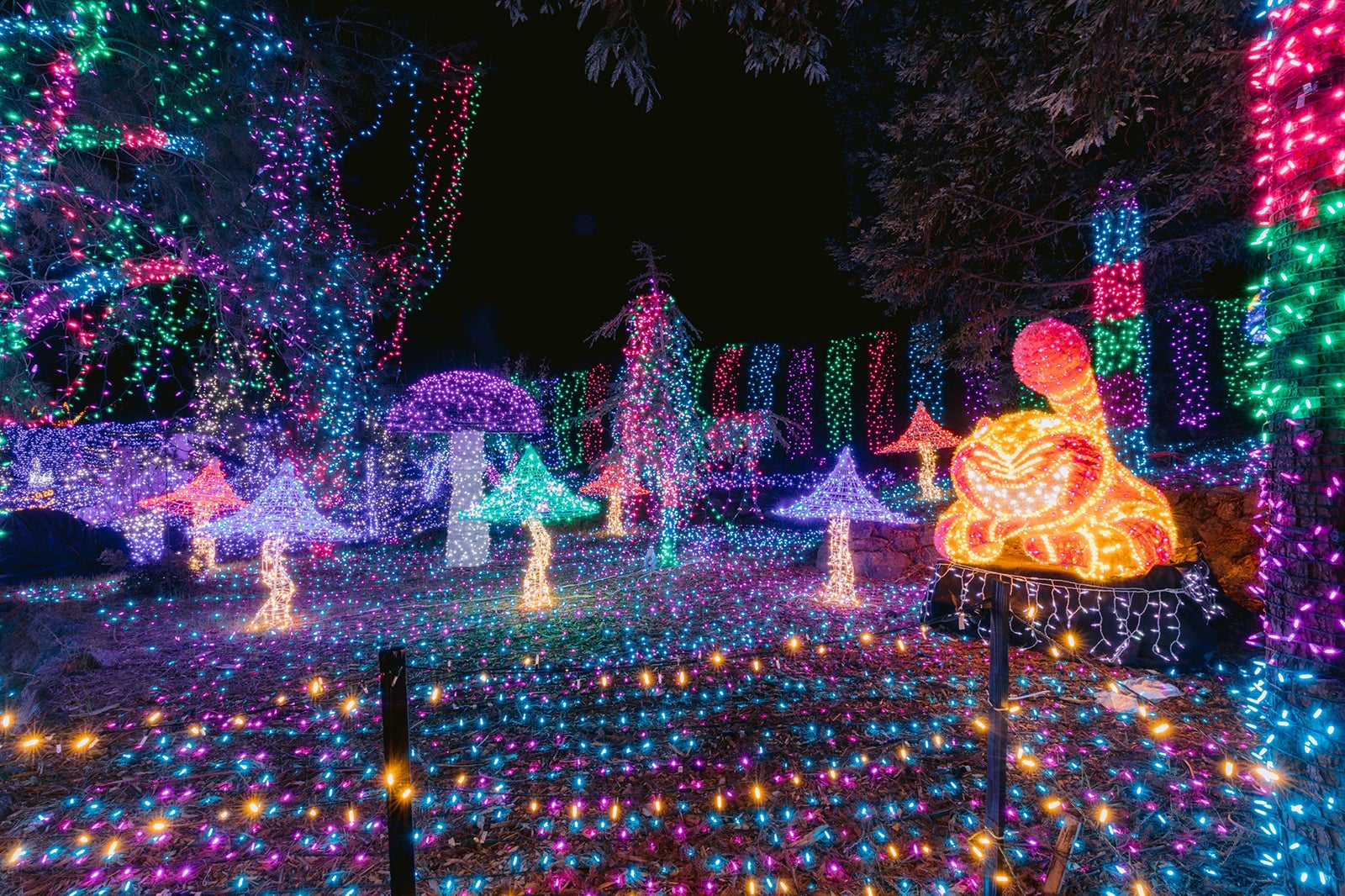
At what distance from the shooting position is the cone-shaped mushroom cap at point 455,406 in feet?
29.8

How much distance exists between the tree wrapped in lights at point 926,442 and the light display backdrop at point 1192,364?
3.76 metres

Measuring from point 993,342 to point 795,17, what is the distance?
7400 mm

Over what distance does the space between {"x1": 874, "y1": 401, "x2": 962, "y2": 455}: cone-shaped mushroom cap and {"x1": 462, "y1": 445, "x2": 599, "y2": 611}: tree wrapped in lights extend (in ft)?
Result: 26.1

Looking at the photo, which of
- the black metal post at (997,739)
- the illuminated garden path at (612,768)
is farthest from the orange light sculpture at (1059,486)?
the black metal post at (997,739)

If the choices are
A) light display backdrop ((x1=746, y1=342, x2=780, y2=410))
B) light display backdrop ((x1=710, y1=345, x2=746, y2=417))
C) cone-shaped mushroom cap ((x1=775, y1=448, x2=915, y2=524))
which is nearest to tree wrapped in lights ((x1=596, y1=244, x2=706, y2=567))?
cone-shaped mushroom cap ((x1=775, y1=448, x2=915, y2=524))

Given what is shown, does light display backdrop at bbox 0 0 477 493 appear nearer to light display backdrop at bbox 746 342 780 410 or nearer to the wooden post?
the wooden post

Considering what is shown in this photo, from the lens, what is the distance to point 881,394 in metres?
14.0

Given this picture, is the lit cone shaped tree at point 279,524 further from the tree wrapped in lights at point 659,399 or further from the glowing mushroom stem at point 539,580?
the tree wrapped in lights at point 659,399

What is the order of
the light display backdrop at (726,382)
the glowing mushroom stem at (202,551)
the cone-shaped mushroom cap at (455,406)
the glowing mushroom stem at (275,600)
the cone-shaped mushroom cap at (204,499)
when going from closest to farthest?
the glowing mushroom stem at (275,600), the cone-shaped mushroom cap at (204,499), the cone-shaped mushroom cap at (455,406), the glowing mushroom stem at (202,551), the light display backdrop at (726,382)

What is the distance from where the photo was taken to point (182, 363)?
15.2 metres

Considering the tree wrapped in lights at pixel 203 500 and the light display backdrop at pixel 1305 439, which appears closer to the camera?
the light display backdrop at pixel 1305 439

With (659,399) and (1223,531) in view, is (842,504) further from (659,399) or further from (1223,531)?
(659,399)

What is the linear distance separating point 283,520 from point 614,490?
20.3 feet

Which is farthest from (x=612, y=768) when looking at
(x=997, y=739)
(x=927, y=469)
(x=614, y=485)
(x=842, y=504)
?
(x=927, y=469)
